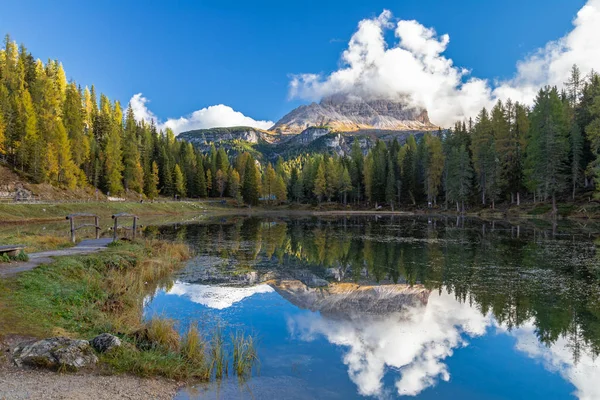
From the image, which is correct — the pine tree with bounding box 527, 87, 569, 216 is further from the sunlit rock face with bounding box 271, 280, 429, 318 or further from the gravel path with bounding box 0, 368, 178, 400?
the gravel path with bounding box 0, 368, 178, 400

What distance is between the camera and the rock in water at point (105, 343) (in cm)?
926

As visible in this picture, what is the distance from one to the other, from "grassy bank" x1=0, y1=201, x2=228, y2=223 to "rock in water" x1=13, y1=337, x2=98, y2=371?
50707 millimetres

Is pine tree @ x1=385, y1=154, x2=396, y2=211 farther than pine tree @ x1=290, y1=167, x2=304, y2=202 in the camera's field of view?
No

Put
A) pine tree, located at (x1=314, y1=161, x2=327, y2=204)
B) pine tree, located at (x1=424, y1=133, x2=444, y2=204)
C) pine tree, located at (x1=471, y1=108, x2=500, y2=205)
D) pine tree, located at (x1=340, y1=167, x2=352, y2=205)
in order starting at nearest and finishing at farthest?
pine tree, located at (x1=471, y1=108, x2=500, y2=205) → pine tree, located at (x1=424, y1=133, x2=444, y2=204) → pine tree, located at (x1=340, y1=167, x2=352, y2=205) → pine tree, located at (x1=314, y1=161, x2=327, y2=204)

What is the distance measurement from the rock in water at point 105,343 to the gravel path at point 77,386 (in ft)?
3.70

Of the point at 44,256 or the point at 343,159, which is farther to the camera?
the point at 343,159

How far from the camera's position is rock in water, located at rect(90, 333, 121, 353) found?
9.26 metres

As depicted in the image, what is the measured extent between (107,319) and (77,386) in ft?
A: 17.0

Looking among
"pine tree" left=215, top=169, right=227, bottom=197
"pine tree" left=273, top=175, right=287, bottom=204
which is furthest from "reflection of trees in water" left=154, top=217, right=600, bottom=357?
"pine tree" left=215, top=169, right=227, bottom=197

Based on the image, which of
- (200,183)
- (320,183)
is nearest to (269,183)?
(320,183)

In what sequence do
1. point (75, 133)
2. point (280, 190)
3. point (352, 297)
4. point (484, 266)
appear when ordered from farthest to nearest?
point (280, 190)
point (75, 133)
point (484, 266)
point (352, 297)

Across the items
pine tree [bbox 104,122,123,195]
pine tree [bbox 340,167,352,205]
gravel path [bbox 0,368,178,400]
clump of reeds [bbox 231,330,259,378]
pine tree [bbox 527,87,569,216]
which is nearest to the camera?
gravel path [bbox 0,368,178,400]

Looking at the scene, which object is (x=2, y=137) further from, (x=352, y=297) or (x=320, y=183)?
(x=320, y=183)

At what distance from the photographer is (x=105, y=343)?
9359 millimetres
